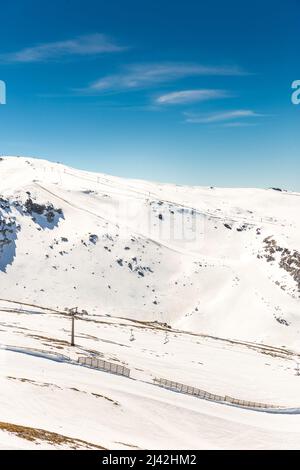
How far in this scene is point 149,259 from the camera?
5148 inches

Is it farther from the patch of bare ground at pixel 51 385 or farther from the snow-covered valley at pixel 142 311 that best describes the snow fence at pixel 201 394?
the patch of bare ground at pixel 51 385

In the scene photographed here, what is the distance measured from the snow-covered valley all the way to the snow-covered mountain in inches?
16.7

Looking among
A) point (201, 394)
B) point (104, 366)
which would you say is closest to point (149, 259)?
point (104, 366)

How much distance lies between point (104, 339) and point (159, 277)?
203 ft

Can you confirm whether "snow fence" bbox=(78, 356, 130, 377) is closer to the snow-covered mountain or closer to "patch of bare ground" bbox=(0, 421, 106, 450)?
"patch of bare ground" bbox=(0, 421, 106, 450)

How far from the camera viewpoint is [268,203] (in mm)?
197875

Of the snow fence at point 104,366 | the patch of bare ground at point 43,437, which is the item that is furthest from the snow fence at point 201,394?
the patch of bare ground at point 43,437

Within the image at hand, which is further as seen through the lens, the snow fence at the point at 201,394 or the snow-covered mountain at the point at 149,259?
the snow-covered mountain at the point at 149,259

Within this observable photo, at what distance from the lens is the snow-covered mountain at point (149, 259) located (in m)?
109

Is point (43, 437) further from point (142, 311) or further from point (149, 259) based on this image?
point (149, 259)

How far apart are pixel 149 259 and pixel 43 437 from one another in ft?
358

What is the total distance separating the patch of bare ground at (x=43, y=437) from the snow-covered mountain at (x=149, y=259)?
83132mm

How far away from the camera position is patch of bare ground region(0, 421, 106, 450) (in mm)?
21000

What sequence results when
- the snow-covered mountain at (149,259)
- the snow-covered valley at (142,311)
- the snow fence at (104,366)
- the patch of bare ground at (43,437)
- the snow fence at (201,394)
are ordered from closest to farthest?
the patch of bare ground at (43,437)
the snow-covered valley at (142,311)
the snow fence at (201,394)
the snow fence at (104,366)
the snow-covered mountain at (149,259)
